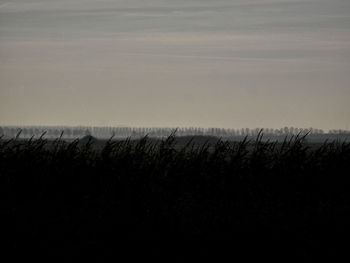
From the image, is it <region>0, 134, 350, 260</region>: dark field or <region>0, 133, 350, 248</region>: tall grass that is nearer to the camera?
<region>0, 134, 350, 260</region>: dark field

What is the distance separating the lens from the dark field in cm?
2830

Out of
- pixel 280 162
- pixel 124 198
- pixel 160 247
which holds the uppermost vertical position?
pixel 280 162

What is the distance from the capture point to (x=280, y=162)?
40406 millimetres

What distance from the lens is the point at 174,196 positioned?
1405 inches

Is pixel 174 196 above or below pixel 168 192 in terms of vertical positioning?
below

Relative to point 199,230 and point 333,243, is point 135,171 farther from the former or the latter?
point 333,243

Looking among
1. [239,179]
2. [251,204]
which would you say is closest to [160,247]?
[251,204]

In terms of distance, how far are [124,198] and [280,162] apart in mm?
9735

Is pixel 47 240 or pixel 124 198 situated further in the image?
pixel 124 198

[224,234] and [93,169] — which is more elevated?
[93,169]

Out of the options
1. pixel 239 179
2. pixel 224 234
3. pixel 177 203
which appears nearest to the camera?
pixel 224 234

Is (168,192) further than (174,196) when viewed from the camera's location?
Yes

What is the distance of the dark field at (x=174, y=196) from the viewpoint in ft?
92.8

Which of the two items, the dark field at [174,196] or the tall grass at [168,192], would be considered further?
the tall grass at [168,192]
